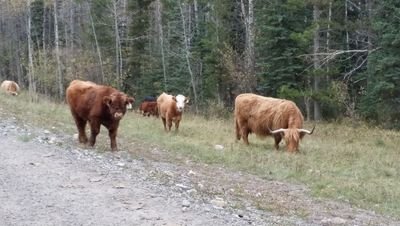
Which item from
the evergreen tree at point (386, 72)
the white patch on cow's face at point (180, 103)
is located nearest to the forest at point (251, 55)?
the evergreen tree at point (386, 72)

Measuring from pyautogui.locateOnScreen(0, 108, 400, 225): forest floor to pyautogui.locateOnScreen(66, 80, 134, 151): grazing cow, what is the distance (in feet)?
1.98

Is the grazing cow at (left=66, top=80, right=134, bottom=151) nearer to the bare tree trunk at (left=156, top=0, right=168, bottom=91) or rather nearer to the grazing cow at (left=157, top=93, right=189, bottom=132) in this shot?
the grazing cow at (left=157, top=93, right=189, bottom=132)

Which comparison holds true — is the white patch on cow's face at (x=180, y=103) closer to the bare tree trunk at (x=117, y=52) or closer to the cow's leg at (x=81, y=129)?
the cow's leg at (x=81, y=129)

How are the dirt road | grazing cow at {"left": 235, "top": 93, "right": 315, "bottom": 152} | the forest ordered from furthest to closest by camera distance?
1. the forest
2. grazing cow at {"left": 235, "top": 93, "right": 315, "bottom": 152}
3. the dirt road

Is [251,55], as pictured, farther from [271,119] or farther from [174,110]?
[271,119]

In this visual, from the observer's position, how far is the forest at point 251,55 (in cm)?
2519

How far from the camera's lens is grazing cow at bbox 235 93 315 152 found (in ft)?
50.2

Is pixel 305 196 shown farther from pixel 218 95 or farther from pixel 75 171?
pixel 218 95

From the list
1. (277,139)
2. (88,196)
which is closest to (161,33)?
(277,139)

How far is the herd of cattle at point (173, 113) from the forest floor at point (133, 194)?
83 cm

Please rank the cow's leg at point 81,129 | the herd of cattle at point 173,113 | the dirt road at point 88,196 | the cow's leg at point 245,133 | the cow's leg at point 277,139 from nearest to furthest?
the dirt road at point 88,196 → the herd of cattle at point 173,113 → the cow's leg at point 81,129 → the cow's leg at point 277,139 → the cow's leg at point 245,133

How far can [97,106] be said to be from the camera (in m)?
12.3

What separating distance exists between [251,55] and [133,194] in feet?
73.1

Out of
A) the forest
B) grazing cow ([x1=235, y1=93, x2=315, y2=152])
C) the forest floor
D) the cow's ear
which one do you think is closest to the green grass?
grazing cow ([x1=235, y1=93, x2=315, y2=152])
